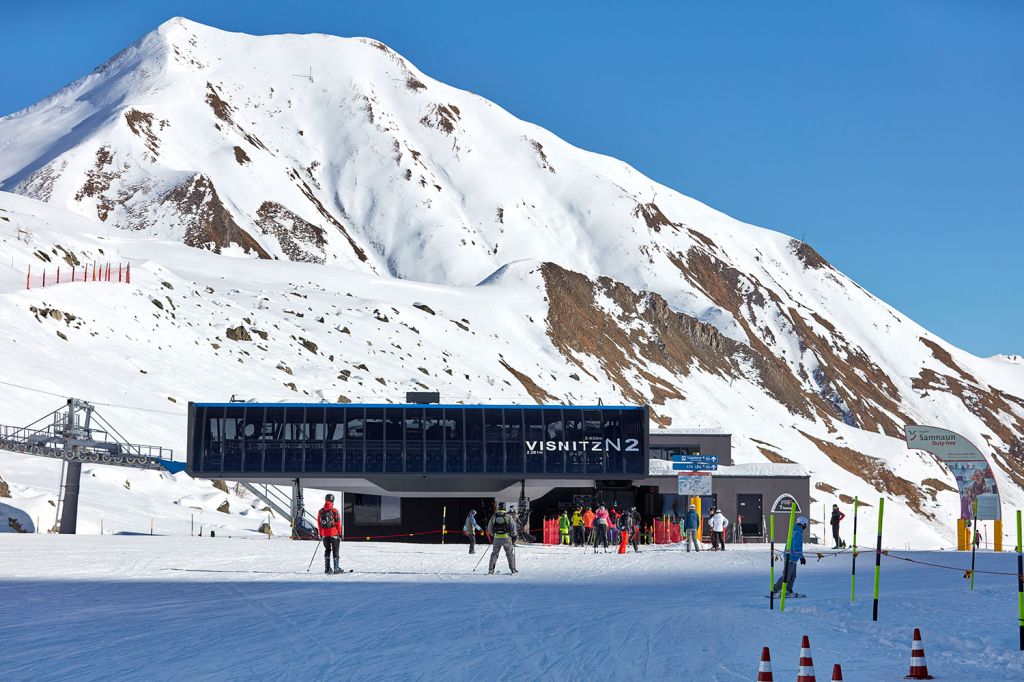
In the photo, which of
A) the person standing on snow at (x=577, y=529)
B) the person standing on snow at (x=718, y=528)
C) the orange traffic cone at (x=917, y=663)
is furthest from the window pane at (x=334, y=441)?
the orange traffic cone at (x=917, y=663)

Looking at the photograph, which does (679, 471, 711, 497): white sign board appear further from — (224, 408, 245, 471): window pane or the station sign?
(224, 408, 245, 471): window pane

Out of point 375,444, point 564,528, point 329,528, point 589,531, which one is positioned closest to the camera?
point 329,528

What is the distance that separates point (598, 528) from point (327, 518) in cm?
1506

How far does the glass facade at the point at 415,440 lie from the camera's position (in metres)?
46.9

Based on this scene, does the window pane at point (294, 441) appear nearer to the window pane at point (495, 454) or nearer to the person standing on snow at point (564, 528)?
the window pane at point (495, 454)

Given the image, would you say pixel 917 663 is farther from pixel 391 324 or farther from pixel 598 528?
pixel 391 324

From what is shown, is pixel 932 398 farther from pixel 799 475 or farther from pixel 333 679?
pixel 333 679

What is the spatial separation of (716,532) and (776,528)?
14846 mm

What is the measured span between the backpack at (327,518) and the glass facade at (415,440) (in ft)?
68.0

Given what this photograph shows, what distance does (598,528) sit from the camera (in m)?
39.4

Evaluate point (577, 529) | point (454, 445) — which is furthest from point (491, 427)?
point (577, 529)

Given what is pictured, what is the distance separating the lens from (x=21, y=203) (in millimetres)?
132875

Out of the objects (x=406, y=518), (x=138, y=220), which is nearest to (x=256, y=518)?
(x=406, y=518)

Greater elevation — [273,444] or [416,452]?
[273,444]
